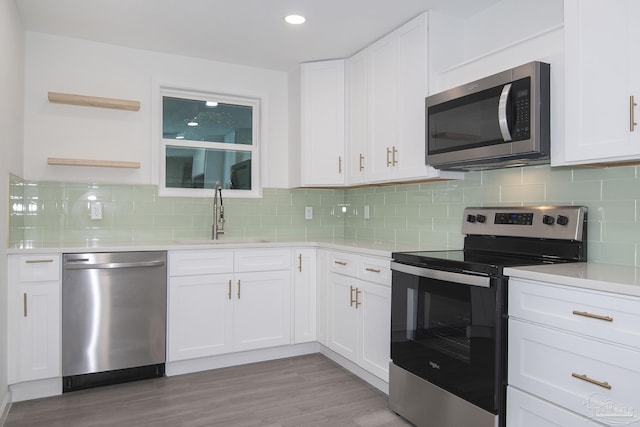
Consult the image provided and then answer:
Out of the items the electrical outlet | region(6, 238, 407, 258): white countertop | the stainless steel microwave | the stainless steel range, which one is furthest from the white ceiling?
region(6, 238, 407, 258): white countertop

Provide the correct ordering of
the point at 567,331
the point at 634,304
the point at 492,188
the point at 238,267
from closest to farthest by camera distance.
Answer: the point at 634,304 < the point at 567,331 < the point at 492,188 < the point at 238,267

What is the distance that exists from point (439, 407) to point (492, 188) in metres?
1.29

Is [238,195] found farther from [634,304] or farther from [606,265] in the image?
[634,304]

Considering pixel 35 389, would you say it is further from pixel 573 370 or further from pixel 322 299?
pixel 573 370

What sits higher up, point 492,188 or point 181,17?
point 181,17

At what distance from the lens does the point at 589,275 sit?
5.66 ft

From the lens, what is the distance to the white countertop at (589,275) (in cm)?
153

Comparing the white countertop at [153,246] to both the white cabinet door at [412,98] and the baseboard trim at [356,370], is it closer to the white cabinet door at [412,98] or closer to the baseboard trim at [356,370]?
the white cabinet door at [412,98]

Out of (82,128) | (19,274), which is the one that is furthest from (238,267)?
(82,128)

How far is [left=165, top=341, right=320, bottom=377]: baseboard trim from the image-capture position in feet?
10.4

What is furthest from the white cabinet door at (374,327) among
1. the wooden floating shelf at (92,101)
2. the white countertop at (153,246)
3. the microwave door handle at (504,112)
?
the wooden floating shelf at (92,101)

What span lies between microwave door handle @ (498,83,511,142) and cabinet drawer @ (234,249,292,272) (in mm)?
1862

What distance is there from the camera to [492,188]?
271 centimetres

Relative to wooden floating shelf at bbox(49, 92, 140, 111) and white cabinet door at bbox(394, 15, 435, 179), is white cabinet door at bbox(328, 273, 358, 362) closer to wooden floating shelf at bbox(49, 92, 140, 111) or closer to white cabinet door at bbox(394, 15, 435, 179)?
white cabinet door at bbox(394, 15, 435, 179)
